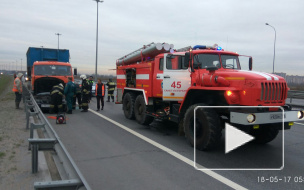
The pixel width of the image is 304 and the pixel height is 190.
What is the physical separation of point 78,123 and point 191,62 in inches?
200

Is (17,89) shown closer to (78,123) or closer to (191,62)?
(78,123)

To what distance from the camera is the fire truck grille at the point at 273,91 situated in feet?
17.9

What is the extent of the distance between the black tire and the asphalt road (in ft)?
0.59

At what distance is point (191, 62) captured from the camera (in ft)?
23.2

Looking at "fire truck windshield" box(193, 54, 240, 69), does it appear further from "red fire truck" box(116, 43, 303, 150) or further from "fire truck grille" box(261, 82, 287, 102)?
"fire truck grille" box(261, 82, 287, 102)

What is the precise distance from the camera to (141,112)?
9.60 meters

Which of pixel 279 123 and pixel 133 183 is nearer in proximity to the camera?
pixel 133 183

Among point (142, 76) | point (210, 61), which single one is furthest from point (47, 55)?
point (210, 61)

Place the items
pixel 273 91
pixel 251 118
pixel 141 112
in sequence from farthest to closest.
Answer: pixel 141 112 → pixel 273 91 → pixel 251 118

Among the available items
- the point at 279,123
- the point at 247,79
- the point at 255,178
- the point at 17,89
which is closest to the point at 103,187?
the point at 255,178
